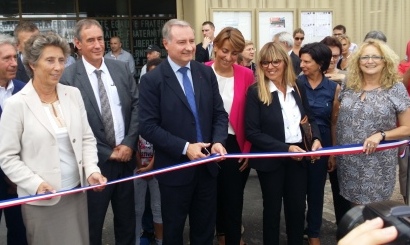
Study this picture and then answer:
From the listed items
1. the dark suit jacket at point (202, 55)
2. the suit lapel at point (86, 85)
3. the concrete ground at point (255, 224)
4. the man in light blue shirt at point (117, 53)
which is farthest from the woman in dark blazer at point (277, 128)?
the man in light blue shirt at point (117, 53)

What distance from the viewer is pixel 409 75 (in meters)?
4.67

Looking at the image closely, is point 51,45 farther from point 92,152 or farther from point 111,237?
point 111,237

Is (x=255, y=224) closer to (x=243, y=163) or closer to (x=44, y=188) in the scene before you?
(x=243, y=163)

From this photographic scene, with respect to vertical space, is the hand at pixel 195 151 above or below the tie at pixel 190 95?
below

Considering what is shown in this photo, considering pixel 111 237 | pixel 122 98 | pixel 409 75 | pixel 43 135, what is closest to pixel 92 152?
pixel 43 135

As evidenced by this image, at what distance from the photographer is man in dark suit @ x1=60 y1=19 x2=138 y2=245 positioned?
3689 mm

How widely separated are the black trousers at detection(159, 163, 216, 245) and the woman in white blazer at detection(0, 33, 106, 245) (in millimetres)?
674

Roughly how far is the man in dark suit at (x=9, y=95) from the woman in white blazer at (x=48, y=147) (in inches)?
28.0

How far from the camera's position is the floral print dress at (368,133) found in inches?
147

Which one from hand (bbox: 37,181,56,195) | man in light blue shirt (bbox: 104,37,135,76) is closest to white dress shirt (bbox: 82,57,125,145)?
hand (bbox: 37,181,56,195)

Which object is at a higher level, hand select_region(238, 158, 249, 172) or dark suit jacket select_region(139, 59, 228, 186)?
dark suit jacket select_region(139, 59, 228, 186)

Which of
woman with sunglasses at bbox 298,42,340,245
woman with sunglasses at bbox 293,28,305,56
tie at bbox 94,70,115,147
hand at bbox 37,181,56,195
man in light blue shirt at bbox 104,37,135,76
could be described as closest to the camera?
hand at bbox 37,181,56,195

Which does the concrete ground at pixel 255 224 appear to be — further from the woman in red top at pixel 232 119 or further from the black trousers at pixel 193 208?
the black trousers at pixel 193 208

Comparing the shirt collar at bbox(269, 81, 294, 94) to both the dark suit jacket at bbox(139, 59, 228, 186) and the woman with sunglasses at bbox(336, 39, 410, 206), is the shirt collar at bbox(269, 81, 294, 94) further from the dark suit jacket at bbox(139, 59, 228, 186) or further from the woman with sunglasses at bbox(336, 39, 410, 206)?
the dark suit jacket at bbox(139, 59, 228, 186)
